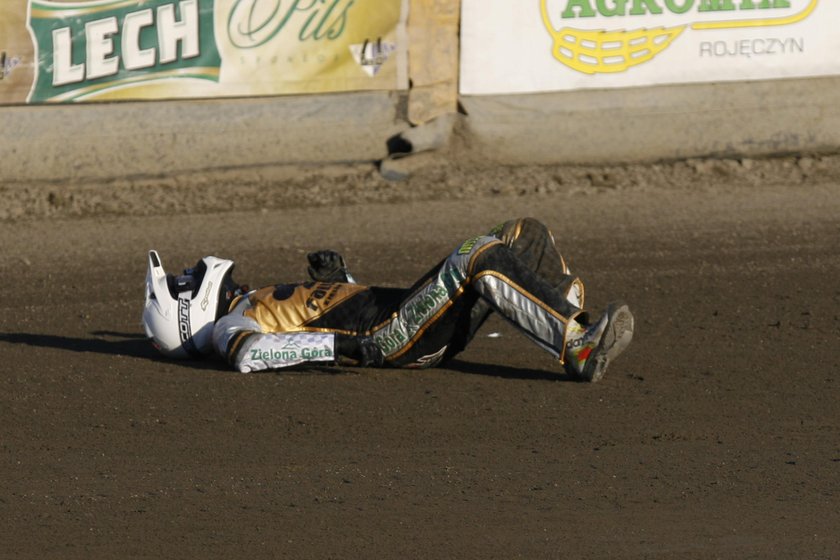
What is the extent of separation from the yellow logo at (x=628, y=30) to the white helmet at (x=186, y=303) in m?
5.80

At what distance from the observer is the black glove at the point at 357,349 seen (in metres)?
7.15

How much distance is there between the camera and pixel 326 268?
302 inches

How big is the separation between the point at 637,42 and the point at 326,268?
5894 mm

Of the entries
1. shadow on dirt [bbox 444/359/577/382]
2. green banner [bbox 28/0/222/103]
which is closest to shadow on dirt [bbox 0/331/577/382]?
shadow on dirt [bbox 444/359/577/382]

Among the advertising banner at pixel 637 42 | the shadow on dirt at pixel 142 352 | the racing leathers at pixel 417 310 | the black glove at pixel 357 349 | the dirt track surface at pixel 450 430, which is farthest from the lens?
the advertising banner at pixel 637 42

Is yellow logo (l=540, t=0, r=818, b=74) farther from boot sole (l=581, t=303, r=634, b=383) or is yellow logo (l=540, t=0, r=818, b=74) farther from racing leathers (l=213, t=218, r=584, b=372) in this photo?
boot sole (l=581, t=303, r=634, b=383)

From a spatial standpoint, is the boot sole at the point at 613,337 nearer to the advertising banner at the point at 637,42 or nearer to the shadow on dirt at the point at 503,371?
the shadow on dirt at the point at 503,371

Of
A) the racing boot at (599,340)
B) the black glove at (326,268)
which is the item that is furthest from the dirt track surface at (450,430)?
the black glove at (326,268)

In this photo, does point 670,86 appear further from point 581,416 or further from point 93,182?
point 581,416

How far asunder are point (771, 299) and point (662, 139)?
12.2ft

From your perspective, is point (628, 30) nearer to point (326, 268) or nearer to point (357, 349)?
point (326, 268)

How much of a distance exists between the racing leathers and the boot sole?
0.17 metres

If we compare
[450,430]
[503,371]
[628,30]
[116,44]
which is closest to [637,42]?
[628,30]

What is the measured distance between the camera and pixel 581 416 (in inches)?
265
